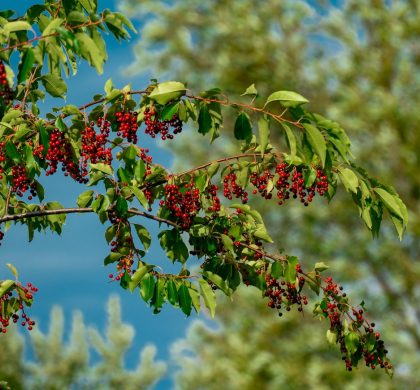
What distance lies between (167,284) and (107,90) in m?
1.38

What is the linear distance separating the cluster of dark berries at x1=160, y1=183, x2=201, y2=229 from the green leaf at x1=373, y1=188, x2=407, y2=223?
1.21m

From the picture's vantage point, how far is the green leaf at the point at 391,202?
14.9 ft

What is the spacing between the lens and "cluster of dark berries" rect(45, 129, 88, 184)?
4.70 metres

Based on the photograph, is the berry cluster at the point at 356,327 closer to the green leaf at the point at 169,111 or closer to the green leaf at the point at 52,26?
the green leaf at the point at 169,111

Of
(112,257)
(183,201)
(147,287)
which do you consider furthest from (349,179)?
(112,257)

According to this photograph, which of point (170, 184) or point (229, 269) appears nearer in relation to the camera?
point (170, 184)

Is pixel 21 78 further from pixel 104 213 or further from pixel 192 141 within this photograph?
pixel 192 141

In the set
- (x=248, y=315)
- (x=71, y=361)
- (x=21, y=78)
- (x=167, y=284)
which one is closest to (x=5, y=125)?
Result: (x=21, y=78)

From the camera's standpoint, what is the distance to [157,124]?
468 centimetres

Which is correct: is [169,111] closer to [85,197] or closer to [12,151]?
[85,197]

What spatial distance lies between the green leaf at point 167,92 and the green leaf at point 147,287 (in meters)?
1.14

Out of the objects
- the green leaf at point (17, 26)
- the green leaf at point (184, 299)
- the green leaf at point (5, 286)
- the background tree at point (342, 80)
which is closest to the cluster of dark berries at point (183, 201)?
the green leaf at point (184, 299)

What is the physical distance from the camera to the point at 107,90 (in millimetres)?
4824

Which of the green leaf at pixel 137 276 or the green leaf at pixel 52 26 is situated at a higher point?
the green leaf at pixel 52 26
